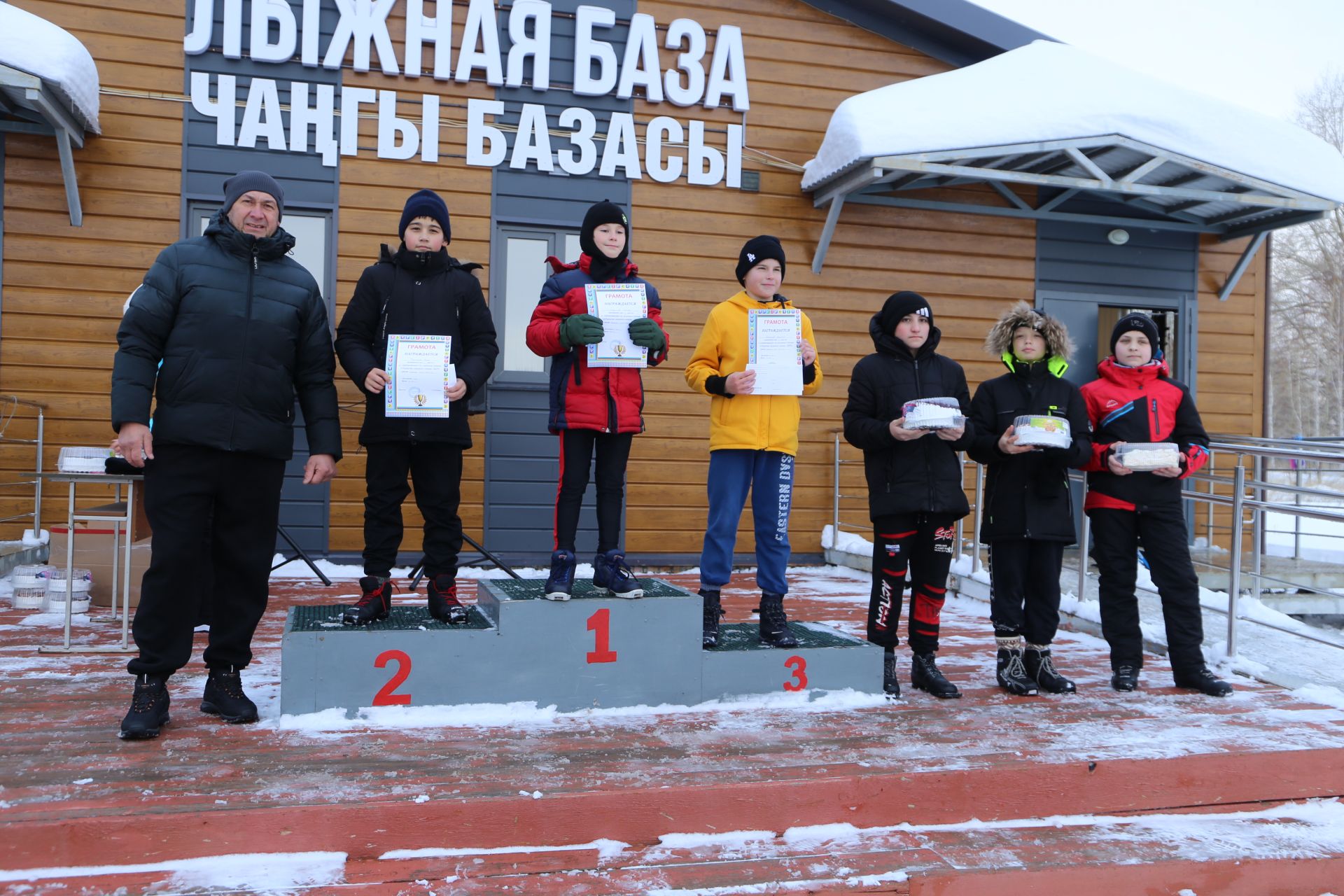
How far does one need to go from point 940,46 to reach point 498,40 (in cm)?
339

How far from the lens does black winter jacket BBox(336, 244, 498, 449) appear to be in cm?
330

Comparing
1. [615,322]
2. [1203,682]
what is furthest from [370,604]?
[1203,682]

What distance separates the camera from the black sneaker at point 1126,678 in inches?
149

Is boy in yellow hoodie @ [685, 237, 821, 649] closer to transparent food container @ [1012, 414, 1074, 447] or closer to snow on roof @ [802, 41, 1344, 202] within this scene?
transparent food container @ [1012, 414, 1074, 447]

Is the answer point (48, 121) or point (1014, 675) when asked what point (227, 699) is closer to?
point (1014, 675)

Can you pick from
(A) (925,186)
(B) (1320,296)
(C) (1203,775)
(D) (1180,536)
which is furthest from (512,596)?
(B) (1320,296)

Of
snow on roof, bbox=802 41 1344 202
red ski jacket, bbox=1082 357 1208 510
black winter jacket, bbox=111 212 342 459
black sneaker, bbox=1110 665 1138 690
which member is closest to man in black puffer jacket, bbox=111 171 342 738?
black winter jacket, bbox=111 212 342 459

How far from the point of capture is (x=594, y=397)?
3.40m

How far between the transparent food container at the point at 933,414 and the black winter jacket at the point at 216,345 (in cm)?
211

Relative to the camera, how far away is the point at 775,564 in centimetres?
359

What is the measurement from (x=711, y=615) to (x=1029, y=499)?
1328mm

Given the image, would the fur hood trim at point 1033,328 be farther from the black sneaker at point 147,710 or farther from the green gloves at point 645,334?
the black sneaker at point 147,710

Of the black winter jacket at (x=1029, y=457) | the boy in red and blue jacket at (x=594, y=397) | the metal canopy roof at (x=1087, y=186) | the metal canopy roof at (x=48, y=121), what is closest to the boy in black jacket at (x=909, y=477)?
the black winter jacket at (x=1029, y=457)

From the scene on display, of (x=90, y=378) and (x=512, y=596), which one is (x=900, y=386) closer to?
(x=512, y=596)
